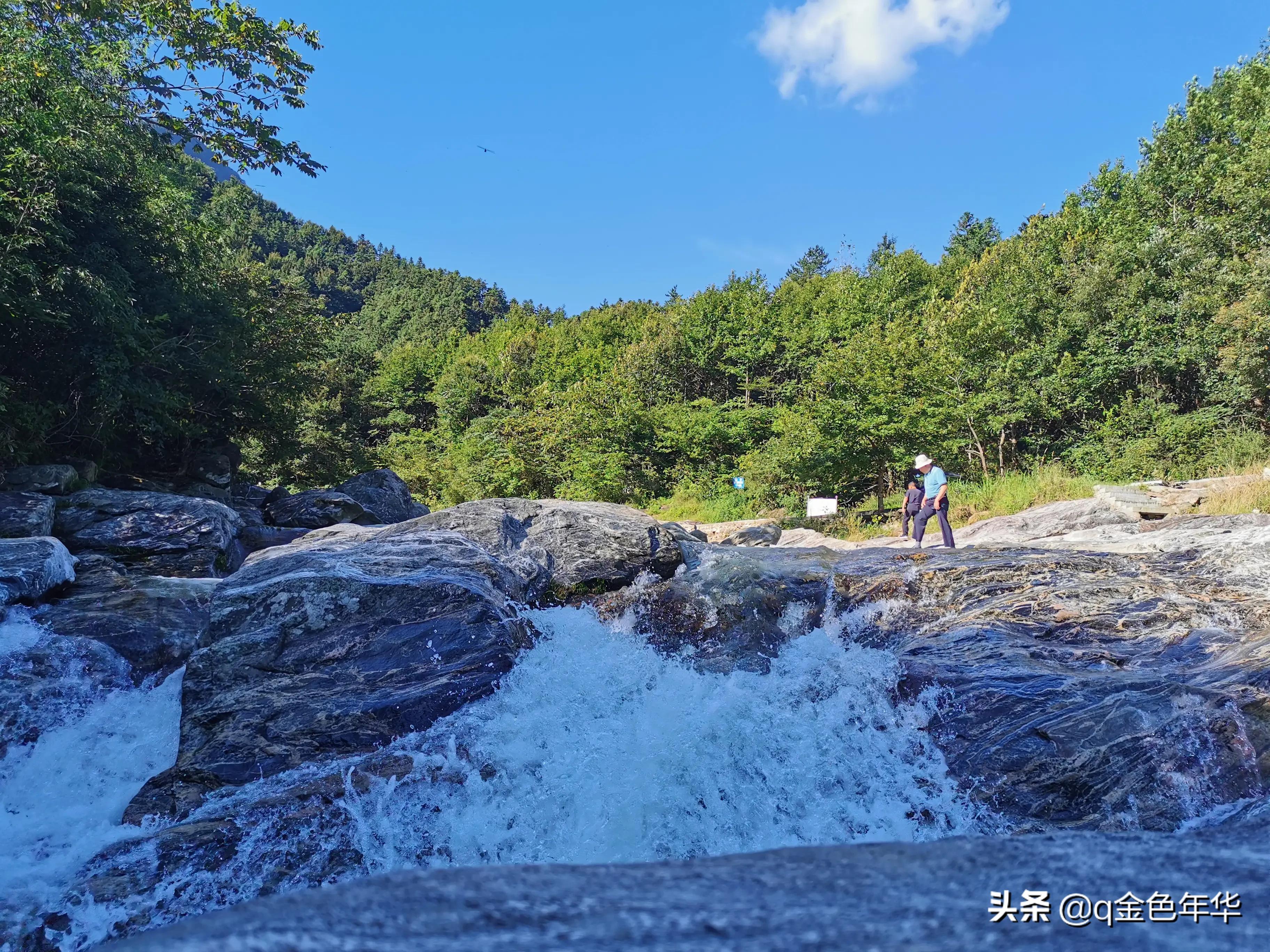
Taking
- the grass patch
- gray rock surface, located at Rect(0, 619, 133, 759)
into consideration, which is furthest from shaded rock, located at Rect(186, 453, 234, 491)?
the grass patch

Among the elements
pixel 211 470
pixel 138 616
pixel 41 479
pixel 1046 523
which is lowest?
pixel 138 616

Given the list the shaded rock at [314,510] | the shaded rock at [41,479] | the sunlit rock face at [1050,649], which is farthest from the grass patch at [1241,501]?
the shaded rock at [41,479]

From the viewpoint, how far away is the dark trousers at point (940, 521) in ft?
39.1

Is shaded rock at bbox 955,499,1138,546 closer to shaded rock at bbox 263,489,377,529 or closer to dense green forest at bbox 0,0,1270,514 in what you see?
dense green forest at bbox 0,0,1270,514

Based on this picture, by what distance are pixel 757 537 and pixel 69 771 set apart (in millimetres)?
14035

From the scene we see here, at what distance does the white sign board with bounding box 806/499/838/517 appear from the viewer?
1481 centimetres

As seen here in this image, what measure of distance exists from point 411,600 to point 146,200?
11525 mm

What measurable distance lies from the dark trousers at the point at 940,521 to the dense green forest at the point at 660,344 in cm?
648

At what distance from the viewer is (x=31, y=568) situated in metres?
7.78

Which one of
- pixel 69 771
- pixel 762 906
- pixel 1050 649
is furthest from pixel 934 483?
pixel 69 771

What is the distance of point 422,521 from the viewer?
10289 mm

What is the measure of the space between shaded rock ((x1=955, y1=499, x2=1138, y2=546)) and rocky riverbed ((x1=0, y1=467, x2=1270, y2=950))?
3.43m

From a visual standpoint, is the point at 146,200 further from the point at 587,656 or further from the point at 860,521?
the point at 860,521

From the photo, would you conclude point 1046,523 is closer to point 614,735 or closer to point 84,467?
point 614,735
